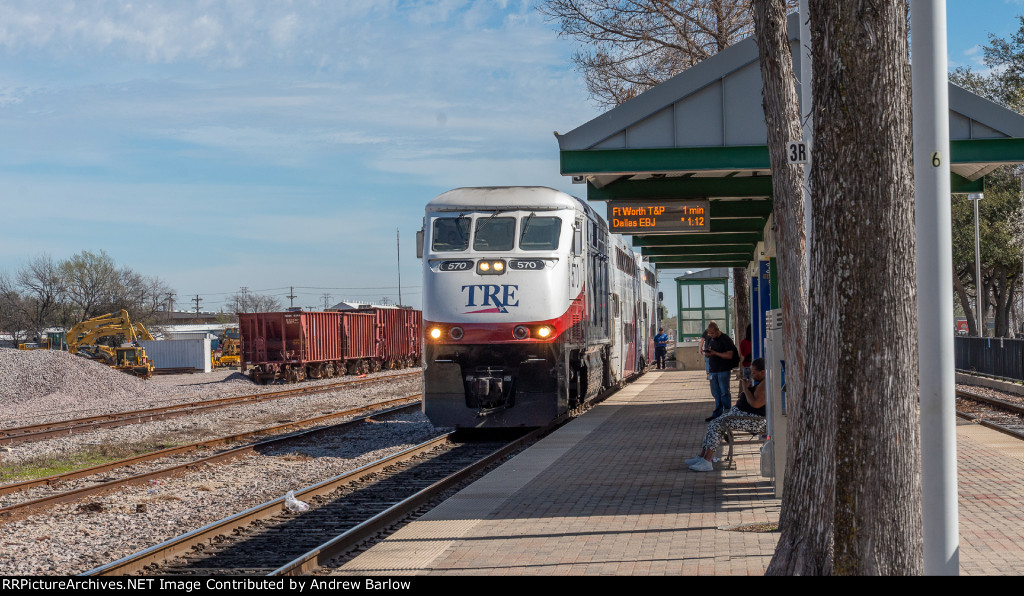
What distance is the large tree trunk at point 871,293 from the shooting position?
189 inches

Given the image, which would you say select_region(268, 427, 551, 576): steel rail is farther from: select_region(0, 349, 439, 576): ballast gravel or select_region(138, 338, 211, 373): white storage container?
select_region(138, 338, 211, 373): white storage container

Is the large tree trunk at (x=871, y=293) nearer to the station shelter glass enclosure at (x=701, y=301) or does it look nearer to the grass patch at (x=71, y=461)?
the grass patch at (x=71, y=461)

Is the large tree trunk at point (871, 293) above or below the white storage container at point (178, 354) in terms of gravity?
above

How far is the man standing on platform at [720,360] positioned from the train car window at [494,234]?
3.42 metres

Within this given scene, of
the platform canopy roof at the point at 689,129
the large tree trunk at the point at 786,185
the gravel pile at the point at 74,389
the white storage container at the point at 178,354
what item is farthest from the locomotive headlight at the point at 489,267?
the white storage container at the point at 178,354

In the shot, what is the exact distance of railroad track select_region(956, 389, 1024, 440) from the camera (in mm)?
16156

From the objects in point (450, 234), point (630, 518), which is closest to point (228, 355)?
point (450, 234)

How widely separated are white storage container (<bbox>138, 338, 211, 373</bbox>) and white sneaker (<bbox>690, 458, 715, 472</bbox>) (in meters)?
45.8

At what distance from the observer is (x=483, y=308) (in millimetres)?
15641

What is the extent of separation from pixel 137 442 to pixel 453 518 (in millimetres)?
11061

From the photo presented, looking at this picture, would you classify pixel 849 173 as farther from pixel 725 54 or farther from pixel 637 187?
pixel 637 187

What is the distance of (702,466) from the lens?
11.8m

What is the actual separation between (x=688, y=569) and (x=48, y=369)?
105 feet
